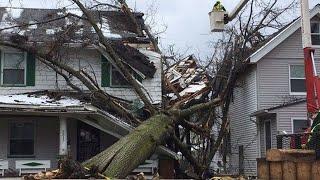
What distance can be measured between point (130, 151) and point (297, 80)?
13198 mm

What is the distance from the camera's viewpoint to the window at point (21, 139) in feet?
65.2

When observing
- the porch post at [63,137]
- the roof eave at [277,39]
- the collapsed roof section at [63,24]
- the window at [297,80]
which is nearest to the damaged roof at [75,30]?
the collapsed roof section at [63,24]

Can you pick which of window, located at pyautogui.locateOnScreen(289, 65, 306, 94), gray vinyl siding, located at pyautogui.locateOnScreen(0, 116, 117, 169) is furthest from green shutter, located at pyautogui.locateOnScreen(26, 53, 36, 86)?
window, located at pyautogui.locateOnScreen(289, 65, 306, 94)

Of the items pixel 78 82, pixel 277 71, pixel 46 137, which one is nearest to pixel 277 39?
pixel 277 71

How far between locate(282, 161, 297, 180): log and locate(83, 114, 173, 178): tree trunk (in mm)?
4480

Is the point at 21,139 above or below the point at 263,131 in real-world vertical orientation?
below

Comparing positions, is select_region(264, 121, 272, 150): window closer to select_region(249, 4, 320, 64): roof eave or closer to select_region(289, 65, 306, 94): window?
select_region(289, 65, 306, 94): window

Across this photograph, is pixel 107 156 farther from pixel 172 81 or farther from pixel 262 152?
pixel 262 152

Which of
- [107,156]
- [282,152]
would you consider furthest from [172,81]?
[282,152]

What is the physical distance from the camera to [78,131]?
20469 millimetres

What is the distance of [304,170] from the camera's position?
8.11 meters

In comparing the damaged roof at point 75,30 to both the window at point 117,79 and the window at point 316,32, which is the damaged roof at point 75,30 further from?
the window at point 316,32

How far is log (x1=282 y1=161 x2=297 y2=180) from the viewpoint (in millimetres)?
8148

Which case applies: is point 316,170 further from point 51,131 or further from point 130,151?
point 51,131
